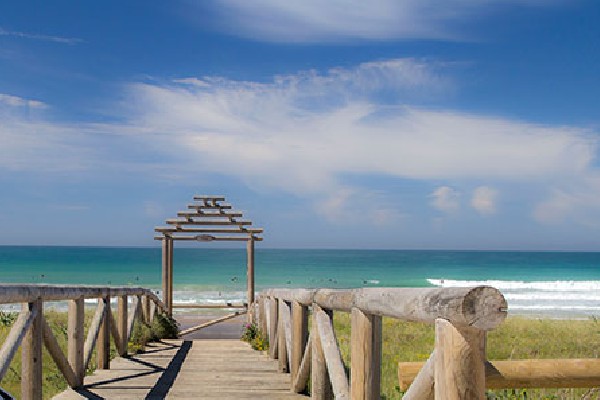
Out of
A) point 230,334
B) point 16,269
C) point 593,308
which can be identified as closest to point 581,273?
point 593,308

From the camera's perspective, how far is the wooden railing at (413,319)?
2404 millimetres

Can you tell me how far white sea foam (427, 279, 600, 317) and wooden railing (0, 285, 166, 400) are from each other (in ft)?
104

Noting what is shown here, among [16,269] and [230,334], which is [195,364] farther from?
[16,269]

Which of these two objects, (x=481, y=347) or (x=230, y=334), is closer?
(x=481, y=347)

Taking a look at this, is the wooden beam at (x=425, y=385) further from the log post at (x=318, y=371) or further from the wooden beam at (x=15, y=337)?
the log post at (x=318, y=371)

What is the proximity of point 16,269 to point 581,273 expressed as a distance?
2526 inches

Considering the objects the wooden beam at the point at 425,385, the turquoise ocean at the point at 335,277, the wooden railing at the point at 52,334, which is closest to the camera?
the wooden beam at the point at 425,385

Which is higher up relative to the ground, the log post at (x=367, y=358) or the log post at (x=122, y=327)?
the log post at (x=367, y=358)

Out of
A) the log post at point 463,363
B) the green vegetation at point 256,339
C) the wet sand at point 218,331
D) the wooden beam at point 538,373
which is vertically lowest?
the wet sand at point 218,331

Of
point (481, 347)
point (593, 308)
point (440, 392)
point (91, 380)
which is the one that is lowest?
point (593, 308)

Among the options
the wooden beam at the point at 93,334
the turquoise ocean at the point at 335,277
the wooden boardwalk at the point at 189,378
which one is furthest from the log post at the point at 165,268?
the turquoise ocean at the point at 335,277

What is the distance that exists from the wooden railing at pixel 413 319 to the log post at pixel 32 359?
6.56 feet

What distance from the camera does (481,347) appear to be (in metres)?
2.50

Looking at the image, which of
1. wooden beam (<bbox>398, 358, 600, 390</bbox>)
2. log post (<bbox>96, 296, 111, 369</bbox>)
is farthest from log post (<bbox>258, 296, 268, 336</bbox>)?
wooden beam (<bbox>398, 358, 600, 390</bbox>)
